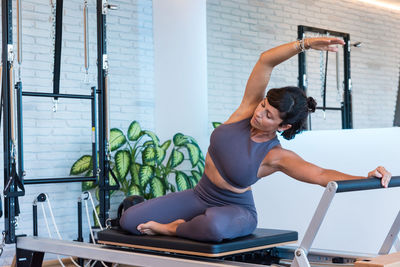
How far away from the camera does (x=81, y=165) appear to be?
463cm

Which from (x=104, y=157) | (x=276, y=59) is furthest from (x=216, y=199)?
(x=104, y=157)

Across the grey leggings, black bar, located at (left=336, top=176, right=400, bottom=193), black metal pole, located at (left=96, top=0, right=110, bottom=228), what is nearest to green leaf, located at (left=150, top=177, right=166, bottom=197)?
black metal pole, located at (left=96, top=0, right=110, bottom=228)

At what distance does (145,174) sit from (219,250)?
2.46 metres

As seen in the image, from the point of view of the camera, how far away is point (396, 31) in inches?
191

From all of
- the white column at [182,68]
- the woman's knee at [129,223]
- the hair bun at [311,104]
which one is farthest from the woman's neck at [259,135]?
the white column at [182,68]

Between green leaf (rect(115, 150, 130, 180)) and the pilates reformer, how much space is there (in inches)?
69.9

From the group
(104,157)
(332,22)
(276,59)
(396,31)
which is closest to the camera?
(276,59)

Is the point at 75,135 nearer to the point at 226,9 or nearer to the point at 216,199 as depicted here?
the point at 226,9

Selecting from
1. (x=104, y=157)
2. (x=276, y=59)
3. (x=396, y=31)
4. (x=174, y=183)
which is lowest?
(x=174, y=183)

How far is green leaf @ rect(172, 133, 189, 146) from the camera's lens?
492 cm

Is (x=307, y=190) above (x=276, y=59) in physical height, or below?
below

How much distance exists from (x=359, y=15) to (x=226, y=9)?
48.3 inches

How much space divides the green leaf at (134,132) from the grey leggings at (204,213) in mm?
Result: 2160

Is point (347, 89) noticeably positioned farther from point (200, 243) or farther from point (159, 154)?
point (200, 243)
